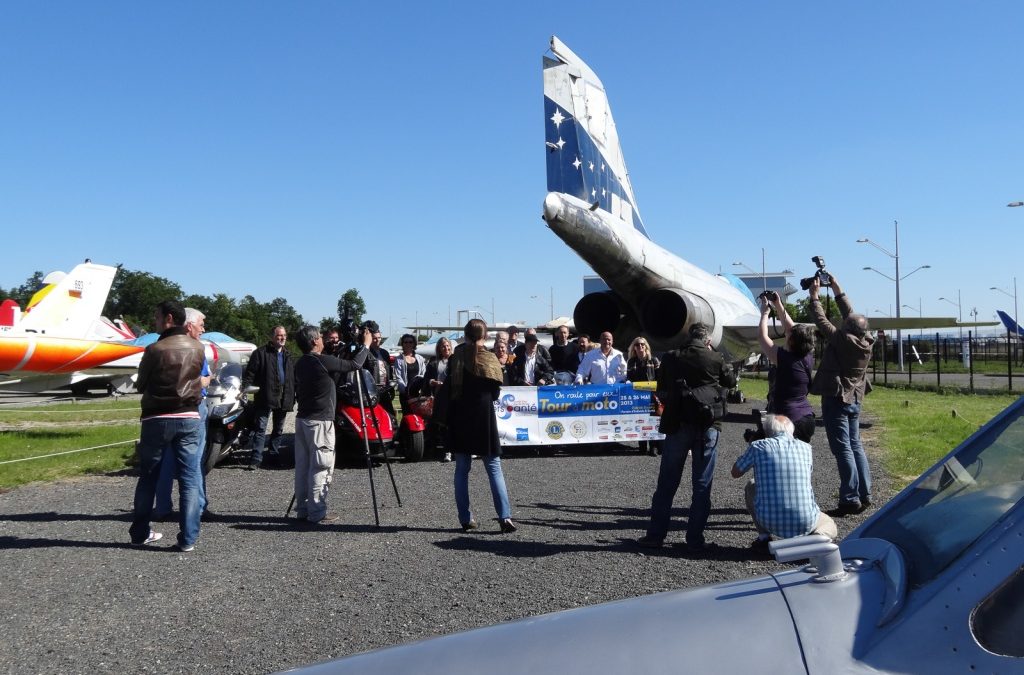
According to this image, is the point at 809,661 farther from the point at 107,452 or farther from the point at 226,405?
the point at 107,452

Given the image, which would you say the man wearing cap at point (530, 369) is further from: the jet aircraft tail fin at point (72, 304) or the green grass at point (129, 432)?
the jet aircraft tail fin at point (72, 304)

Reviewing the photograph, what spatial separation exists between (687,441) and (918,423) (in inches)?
365

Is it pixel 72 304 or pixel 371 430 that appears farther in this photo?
pixel 72 304

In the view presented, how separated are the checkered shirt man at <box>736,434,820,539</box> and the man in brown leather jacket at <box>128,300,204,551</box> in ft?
13.3

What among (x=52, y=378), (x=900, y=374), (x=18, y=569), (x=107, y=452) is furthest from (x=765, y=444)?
(x=900, y=374)

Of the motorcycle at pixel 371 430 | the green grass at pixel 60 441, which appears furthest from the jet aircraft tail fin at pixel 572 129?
the green grass at pixel 60 441

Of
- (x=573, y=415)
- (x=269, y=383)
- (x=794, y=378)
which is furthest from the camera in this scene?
(x=573, y=415)

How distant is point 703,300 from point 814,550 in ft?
46.6

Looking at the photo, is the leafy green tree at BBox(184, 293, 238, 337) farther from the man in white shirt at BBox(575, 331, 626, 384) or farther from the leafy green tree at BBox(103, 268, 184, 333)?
the man in white shirt at BBox(575, 331, 626, 384)

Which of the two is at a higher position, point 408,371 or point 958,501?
point 408,371

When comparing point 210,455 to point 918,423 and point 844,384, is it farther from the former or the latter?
point 918,423

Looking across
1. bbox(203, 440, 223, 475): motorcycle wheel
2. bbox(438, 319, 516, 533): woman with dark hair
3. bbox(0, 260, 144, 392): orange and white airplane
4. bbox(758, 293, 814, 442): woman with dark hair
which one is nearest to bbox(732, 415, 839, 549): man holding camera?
bbox(758, 293, 814, 442): woman with dark hair

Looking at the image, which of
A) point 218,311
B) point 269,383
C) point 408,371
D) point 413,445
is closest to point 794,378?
point 413,445

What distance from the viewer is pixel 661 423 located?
6125mm
